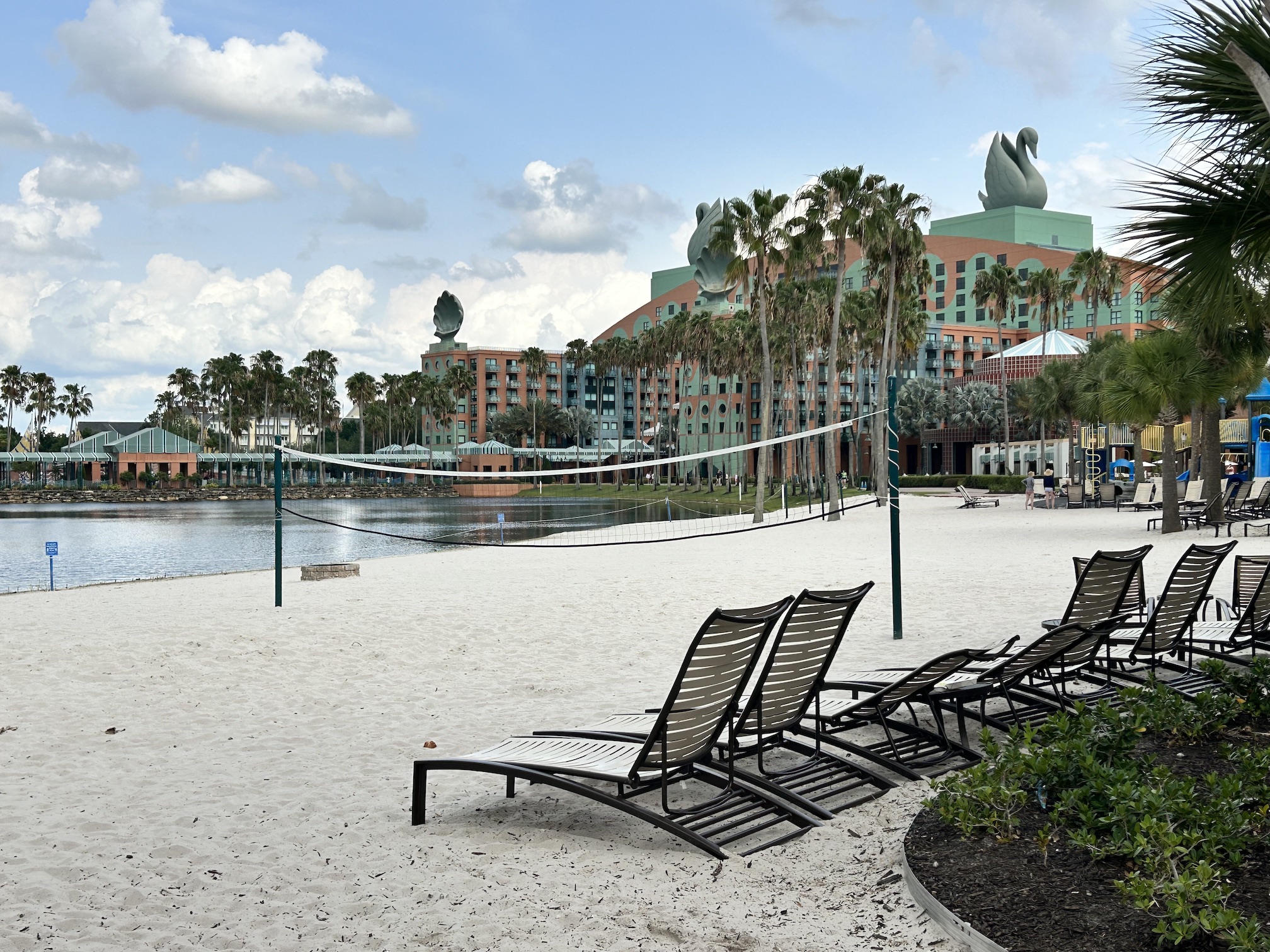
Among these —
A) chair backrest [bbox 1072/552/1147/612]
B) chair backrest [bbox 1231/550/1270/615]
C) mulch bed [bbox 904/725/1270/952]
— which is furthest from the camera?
chair backrest [bbox 1231/550/1270/615]

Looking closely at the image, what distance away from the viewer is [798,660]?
568 centimetres

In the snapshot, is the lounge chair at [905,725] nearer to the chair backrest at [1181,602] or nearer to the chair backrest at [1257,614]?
the chair backrest at [1181,602]

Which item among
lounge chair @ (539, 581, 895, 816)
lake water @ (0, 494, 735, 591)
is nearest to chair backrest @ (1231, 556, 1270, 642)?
lounge chair @ (539, 581, 895, 816)

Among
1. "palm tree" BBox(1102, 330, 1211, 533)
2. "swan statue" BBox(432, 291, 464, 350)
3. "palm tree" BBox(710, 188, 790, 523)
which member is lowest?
"palm tree" BBox(1102, 330, 1211, 533)

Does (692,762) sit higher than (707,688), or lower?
lower

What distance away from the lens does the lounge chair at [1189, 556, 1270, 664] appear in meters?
8.30

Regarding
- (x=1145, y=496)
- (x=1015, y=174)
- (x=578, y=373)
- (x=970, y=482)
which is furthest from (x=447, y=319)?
(x=1145, y=496)

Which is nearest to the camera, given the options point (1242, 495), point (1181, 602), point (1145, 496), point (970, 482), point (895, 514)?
point (1181, 602)

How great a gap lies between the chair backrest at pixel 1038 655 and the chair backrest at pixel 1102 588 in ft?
1.23

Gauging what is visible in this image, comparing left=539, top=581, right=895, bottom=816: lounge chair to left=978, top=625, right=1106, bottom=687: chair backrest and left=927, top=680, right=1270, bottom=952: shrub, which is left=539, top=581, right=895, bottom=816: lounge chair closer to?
left=927, top=680, right=1270, bottom=952: shrub

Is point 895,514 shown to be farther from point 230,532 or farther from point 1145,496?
point 230,532

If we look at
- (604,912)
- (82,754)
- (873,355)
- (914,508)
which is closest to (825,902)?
(604,912)

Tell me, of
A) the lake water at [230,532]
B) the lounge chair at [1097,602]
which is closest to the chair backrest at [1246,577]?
the lounge chair at [1097,602]

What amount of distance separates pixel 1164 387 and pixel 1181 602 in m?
17.9
